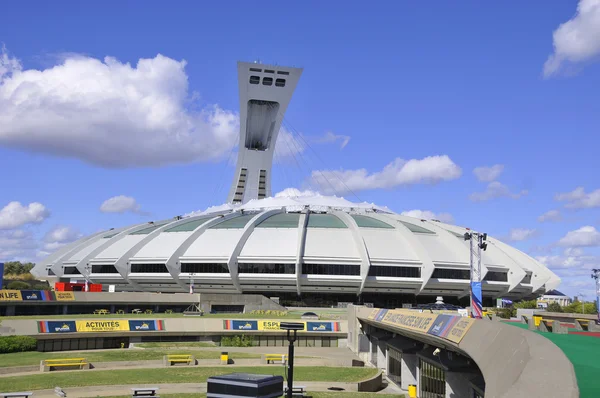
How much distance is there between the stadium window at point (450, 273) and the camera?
70.4m

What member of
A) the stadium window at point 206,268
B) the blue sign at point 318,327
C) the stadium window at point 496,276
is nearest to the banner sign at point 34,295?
the stadium window at point 206,268

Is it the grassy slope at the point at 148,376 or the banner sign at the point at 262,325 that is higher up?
the banner sign at the point at 262,325

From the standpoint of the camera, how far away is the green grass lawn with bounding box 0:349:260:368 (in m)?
32.8

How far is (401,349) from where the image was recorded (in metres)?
30.4

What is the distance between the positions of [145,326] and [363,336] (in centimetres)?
1572

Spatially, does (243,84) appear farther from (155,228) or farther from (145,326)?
(145,326)

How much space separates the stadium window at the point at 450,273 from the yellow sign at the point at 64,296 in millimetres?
40398

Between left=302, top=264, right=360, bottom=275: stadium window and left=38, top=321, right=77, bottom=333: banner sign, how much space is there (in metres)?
34.0

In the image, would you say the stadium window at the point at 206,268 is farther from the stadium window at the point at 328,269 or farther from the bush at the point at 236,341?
the bush at the point at 236,341

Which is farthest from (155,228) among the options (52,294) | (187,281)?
(52,294)

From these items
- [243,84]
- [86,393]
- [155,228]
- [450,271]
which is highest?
[243,84]

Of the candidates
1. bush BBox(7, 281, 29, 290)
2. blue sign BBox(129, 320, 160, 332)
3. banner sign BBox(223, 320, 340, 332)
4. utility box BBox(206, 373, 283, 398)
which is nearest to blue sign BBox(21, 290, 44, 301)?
blue sign BBox(129, 320, 160, 332)

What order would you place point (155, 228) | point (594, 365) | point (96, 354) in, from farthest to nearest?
point (155, 228)
point (96, 354)
point (594, 365)

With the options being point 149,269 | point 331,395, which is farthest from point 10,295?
point 331,395
